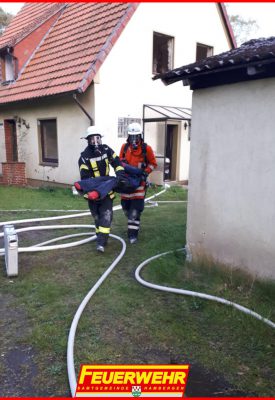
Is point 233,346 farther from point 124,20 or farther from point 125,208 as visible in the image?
point 124,20

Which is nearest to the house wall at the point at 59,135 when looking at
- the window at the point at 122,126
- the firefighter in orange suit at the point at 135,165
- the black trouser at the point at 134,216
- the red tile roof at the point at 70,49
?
the red tile roof at the point at 70,49

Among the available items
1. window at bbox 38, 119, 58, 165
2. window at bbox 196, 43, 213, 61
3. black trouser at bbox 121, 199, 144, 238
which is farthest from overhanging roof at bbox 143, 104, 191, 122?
black trouser at bbox 121, 199, 144, 238

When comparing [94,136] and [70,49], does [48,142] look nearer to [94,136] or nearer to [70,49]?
[70,49]

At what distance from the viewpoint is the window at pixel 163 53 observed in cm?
1164

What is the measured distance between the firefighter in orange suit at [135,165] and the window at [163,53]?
6.84m

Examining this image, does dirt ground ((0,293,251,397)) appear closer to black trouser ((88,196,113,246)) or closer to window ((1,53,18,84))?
black trouser ((88,196,113,246))

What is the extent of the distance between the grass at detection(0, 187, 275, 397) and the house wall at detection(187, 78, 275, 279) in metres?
0.30

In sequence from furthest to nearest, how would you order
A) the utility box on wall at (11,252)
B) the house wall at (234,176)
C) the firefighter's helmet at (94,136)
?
the firefighter's helmet at (94,136), the utility box on wall at (11,252), the house wall at (234,176)

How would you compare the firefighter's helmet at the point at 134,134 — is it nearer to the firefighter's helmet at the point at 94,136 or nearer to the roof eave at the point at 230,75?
the firefighter's helmet at the point at 94,136

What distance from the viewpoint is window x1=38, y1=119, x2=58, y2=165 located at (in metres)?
11.7

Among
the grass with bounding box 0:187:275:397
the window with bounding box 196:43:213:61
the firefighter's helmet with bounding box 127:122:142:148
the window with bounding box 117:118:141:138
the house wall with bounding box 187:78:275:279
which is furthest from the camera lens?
the window with bounding box 196:43:213:61

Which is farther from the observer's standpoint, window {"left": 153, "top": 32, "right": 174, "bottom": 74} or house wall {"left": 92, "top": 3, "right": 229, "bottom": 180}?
window {"left": 153, "top": 32, "right": 174, "bottom": 74}

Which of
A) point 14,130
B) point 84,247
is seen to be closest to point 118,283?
point 84,247

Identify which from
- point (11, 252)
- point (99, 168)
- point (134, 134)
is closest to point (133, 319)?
point (11, 252)
